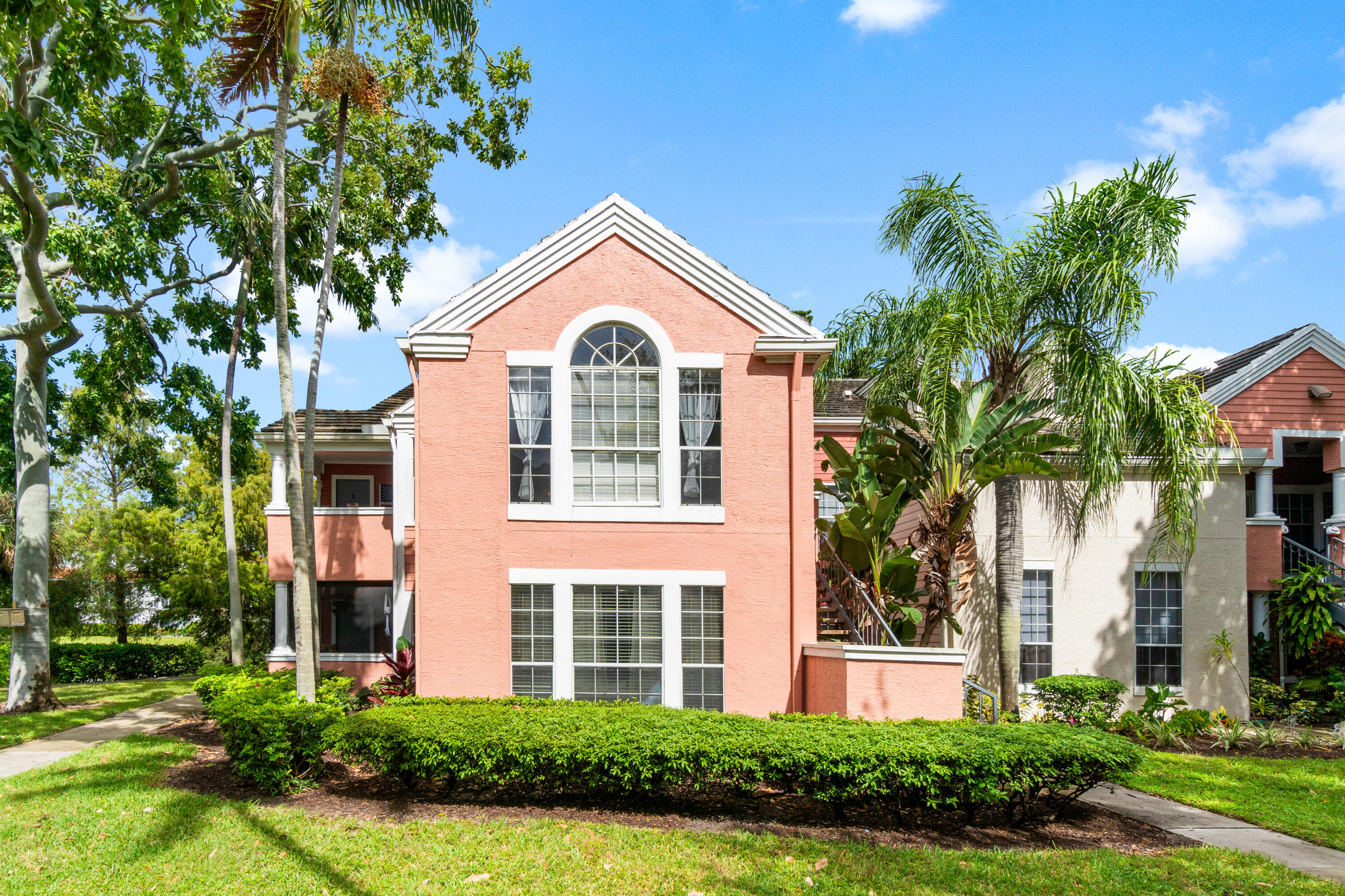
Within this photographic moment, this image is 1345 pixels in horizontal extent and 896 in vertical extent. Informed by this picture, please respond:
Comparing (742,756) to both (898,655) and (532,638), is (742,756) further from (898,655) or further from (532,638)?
(532,638)

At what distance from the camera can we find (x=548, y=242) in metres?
11.8

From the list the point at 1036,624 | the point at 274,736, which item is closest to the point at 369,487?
the point at 274,736

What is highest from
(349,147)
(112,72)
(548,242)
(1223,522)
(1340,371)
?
(349,147)

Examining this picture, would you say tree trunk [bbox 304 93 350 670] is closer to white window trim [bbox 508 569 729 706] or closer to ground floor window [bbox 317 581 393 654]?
white window trim [bbox 508 569 729 706]

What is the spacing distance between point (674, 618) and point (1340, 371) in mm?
16119

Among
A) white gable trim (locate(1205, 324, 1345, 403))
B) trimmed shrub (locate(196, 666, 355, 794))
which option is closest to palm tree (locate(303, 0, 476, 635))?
trimmed shrub (locate(196, 666, 355, 794))

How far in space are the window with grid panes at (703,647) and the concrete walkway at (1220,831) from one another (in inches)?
183

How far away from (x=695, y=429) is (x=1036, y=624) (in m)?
7.87

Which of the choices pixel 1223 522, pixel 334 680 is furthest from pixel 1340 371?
pixel 334 680

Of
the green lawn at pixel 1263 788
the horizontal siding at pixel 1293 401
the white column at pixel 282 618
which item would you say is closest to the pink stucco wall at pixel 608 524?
the green lawn at pixel 1263 788

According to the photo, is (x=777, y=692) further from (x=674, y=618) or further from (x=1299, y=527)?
(x=1299, y=527)

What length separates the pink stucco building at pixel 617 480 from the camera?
38.1 feet

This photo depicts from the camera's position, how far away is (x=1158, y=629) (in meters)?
15.4

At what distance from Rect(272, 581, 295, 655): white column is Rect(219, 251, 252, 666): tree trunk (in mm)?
3515
